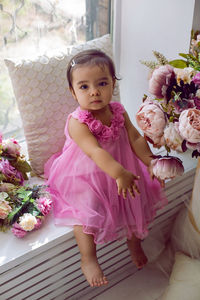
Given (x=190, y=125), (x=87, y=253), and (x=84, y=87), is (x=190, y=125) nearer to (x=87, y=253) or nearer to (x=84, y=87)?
(x=84, y=87)

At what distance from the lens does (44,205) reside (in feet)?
4.08

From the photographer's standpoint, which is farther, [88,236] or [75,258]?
[75,258]

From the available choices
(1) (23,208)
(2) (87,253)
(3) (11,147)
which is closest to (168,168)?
(2) (87,253)

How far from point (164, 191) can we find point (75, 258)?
48 centimetres

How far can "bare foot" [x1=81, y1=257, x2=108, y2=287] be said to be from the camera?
3.76 ft

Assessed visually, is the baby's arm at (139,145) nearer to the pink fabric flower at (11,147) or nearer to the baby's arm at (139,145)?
the baby's arm at (139,145)

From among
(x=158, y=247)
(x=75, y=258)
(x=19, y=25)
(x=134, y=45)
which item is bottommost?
(x=158, y=247)

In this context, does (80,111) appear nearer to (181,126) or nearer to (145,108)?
(145,108)

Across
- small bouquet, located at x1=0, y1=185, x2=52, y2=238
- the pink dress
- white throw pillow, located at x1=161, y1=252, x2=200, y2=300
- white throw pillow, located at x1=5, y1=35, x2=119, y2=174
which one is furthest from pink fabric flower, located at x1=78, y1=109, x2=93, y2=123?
white throw pillow, located at x1=161, y1=252, x2=200, y2=300

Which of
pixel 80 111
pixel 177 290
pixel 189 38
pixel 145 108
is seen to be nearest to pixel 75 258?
pixel 177 290

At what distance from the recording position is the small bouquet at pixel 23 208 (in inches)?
45.9

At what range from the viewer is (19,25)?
1501 millimetres

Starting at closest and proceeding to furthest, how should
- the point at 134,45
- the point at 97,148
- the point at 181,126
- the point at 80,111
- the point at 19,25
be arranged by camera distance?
1. the point at 181,126
2. the point at 97,148
3. the point at 80,111
4. the point at 19,25
5. the point at 134,45

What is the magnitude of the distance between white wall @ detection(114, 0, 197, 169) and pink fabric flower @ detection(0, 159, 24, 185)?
2.28 feet
